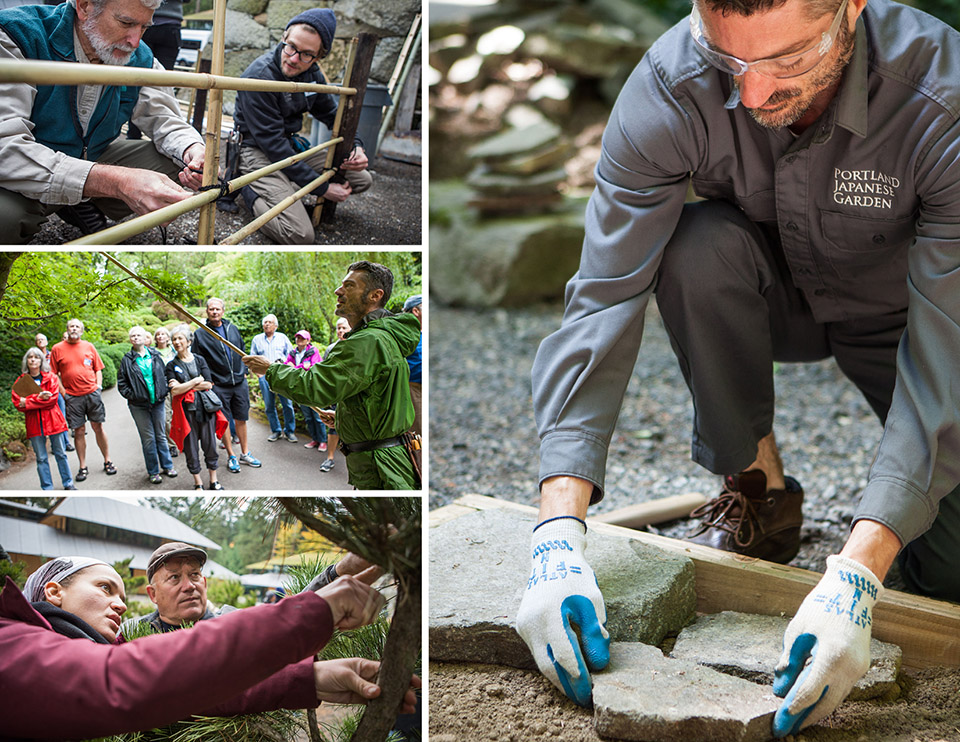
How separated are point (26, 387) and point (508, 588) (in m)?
0.92

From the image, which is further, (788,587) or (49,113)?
(788,587)

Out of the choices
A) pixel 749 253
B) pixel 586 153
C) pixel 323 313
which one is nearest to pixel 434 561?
pixel 323 313

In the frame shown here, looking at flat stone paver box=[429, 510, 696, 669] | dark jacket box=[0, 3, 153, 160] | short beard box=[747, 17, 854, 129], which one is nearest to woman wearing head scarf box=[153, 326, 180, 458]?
dark jacket box=[0, 3, 153, 160]

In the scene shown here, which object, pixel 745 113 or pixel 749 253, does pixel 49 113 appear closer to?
pixel 745 113

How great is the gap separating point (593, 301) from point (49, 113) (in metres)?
0.96

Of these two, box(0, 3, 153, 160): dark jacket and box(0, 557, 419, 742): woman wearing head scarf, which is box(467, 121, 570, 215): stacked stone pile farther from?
box(0, 557, 419, 742): woman wearing head scarf

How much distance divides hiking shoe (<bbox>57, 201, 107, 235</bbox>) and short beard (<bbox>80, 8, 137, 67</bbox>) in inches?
8.9

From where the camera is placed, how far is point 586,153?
5238 millimetres

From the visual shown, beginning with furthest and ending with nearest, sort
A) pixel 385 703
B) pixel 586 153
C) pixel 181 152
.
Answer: pixel 586 153
pixel 181 152
pixel 385 703

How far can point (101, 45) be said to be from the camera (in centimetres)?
135

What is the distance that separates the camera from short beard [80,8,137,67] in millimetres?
1338

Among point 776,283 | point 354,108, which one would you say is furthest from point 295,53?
point 776,283

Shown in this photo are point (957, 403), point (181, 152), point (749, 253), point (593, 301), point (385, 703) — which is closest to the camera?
point (385, 703)

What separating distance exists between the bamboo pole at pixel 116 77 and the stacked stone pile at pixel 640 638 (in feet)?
3.28
